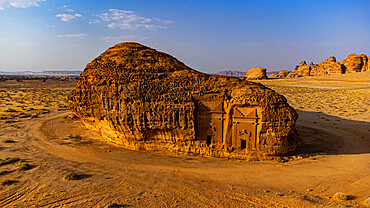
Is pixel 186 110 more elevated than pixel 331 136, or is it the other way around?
pixel 186 110

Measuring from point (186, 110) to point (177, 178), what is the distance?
15.2 feet

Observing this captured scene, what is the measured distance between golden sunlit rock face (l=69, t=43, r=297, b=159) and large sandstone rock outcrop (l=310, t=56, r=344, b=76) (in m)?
130

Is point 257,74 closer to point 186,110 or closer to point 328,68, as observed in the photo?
point 328,68

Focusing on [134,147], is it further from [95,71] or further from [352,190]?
[352,190]

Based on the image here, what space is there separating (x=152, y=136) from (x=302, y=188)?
10.2 metres

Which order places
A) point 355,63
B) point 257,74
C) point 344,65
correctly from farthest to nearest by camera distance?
1. point 344,65
2. point 355,63
3. point 257,74

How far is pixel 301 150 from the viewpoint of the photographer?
16.7 metres

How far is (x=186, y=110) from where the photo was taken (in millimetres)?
15117

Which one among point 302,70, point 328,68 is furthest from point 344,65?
point 302,70

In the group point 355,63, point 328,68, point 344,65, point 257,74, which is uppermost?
point 355,63

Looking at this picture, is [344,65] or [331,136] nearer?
[331,136]

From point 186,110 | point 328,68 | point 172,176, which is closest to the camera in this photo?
point 172,176

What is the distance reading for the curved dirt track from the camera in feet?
33.5

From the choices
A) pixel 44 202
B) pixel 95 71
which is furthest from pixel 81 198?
pixel 95 71
